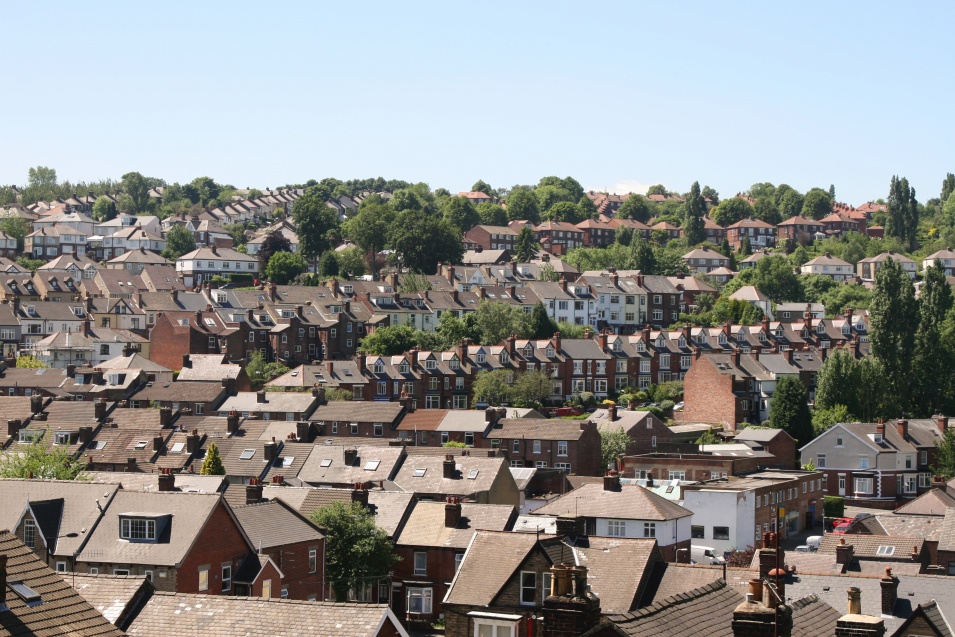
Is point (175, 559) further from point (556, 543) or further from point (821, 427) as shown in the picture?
point (821, 427)

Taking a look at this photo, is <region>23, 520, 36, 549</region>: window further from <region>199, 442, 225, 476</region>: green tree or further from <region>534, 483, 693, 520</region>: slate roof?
<region>199, 442, 225, 476</region>: green tree

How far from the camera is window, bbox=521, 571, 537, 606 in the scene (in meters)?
35.1

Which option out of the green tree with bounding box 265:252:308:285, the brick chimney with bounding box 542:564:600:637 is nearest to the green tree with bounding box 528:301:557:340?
the green tree with bounding box 265:252:308:285

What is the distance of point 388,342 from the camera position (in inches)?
4345

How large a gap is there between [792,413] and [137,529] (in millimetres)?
58220

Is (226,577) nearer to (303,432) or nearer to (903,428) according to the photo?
(303,432)

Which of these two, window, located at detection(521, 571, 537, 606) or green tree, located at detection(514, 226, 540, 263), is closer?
window, located at detection(521, 571, 537, 606)

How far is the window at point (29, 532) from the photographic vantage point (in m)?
43.1

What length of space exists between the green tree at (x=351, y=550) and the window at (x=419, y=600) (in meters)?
1.24

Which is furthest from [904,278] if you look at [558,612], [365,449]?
[558,612]

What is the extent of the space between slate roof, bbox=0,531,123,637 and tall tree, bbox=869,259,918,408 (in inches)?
3260

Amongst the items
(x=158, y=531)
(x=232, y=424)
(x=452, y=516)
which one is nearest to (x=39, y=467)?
(x=158, y=531)

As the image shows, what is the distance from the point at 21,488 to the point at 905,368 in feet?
223

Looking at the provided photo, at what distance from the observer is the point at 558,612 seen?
19.4 metres
